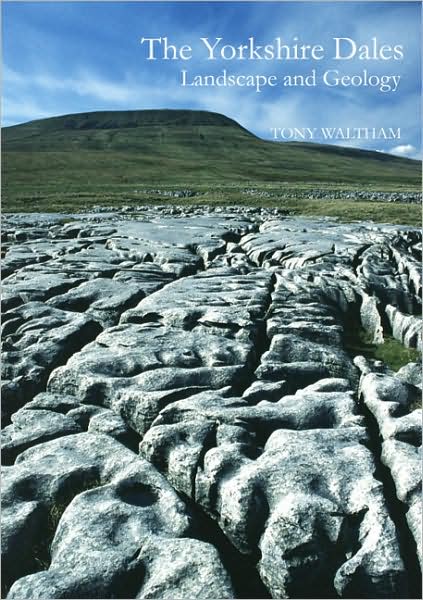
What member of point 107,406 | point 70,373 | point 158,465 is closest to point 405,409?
point 158,465

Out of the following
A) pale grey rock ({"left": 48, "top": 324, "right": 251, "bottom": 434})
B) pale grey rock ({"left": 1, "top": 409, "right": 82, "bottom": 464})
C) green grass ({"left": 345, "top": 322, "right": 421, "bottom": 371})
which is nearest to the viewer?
pale grey rock ({"left": 1, "top": 409, "right": 82, "bottom": 464})

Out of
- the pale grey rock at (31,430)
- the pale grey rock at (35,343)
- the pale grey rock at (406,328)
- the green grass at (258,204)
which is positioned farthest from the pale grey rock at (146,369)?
the green grass at (258,204)

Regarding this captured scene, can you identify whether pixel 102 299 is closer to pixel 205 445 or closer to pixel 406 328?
pixel 205 445

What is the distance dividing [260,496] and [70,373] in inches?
325

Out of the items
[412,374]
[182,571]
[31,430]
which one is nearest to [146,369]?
[31,430]

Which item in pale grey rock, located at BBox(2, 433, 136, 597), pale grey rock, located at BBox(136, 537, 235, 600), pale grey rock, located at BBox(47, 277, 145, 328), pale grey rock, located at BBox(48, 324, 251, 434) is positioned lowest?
pale grey rock, located at BBox(136, 537, 235, 600)

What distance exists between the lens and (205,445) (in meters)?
12.6

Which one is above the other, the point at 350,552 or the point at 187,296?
the point at 187,296

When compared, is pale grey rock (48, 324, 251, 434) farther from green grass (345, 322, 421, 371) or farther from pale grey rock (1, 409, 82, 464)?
green grass (345, 322, 421, 371)

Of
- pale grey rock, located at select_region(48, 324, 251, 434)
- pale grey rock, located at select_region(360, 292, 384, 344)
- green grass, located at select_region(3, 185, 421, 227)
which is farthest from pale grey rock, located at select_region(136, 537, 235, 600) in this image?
green grass, located at select_region(3, 185, 421, 227)

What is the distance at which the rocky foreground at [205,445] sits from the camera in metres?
9.46

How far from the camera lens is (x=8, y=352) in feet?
59.5

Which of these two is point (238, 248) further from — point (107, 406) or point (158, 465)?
point (158, 465)

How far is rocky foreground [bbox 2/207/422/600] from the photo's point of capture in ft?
31.0
